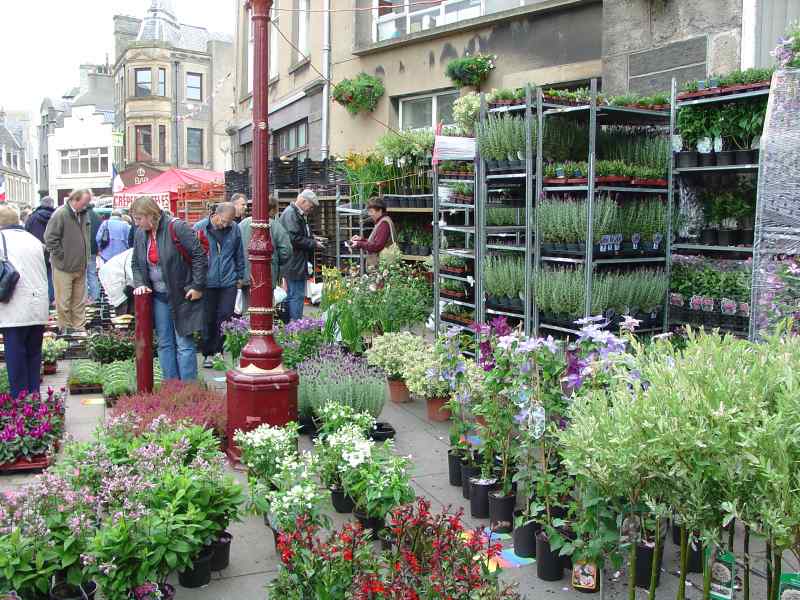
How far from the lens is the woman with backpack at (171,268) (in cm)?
742

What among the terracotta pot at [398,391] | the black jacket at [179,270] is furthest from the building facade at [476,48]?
the black jacket at [179,270]

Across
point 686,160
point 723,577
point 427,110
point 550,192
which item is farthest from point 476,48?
point 723,577

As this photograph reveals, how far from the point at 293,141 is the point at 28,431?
16366 mm

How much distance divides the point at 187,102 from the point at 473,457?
162 feet

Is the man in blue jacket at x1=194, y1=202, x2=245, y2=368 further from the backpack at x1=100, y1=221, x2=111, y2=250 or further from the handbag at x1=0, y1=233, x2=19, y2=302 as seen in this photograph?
the backpack at x1=100, y1=221, x2=111, y2=250

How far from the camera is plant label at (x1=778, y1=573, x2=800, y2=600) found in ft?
9.61

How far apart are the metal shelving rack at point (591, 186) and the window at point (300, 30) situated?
1266 cm

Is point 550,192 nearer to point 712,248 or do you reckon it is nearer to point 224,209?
point 712,248

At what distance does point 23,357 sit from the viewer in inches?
281

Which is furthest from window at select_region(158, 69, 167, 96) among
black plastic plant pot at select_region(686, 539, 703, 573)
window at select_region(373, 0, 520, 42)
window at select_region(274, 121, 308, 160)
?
black plastic plant pot at select_region(686, 539, 703, 573)

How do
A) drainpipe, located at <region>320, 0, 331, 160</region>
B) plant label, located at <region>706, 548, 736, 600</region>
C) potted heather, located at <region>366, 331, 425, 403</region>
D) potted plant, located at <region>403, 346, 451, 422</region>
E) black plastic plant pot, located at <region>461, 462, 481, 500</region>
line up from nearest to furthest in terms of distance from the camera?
plant label, located at <region>706, 548, 736, 600</region> → black plastic plant pot, located at <region>461, 462, 481, 500</region> → potted plant, located at <region>403, 346, 451, 422</region> → potted heather, located at <region>366, 331, 425, 403</region> → drainpipe, located at <region>320, 0, 331, 160</region>

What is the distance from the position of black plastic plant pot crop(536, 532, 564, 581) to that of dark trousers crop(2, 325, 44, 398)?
187 inches

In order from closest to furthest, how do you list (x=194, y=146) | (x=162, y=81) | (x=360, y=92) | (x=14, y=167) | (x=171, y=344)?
(x=171, y=344) → (x=360, y=92) → (x=162, y=81) → (x=194, y=146) → (x=14, y=167)

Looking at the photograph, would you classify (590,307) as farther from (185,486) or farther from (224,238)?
(185,486)
